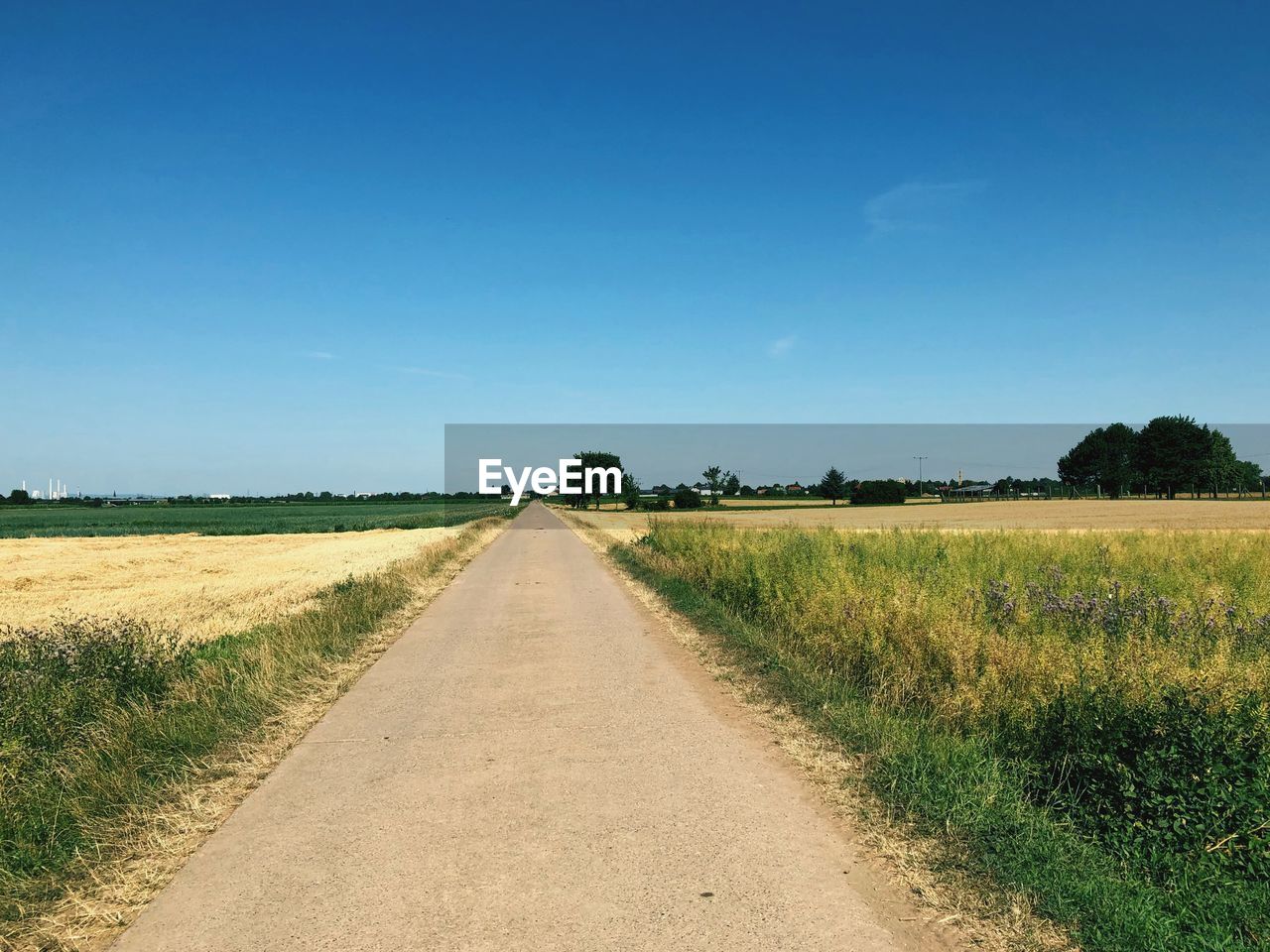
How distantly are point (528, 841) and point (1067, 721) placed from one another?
3.87 meters

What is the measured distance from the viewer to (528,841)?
432 centimetres

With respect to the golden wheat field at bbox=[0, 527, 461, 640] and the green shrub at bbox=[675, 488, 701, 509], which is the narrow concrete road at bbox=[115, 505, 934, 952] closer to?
the golden wheat field at bbox=[0, 527, 461, 640]

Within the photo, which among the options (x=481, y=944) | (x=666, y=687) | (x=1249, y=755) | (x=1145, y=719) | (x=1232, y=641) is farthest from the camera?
(x=666, y=687)

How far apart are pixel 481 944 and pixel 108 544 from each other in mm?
52821

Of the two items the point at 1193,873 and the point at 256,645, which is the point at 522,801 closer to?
the point at 1193,873

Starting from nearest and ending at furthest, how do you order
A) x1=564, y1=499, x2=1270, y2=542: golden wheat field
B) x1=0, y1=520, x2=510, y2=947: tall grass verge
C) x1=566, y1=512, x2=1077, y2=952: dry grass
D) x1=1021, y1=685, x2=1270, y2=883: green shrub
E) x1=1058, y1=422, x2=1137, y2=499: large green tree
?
x1=566, y1=512, x2=1077, y2=952: dry grass → x1=1021, y1=685, x2=1270, y2=883: green shrub → x1=0, y1=520, x2=510, y2=947: tall grass verge → x1=564, y1=499, x2=1270, y2=542: golden wheat field → x1=1058, y1=422, x2=1137, y2=499: large green tree

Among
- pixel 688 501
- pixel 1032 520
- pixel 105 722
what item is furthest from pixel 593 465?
pixel 105 722

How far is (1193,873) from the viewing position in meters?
3.78

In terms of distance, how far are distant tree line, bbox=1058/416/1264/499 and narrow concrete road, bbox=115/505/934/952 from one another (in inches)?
5705

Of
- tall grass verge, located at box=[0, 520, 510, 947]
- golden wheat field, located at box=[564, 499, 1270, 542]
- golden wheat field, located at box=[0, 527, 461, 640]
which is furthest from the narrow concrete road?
golden wheat field, located at box=[564, 499, 1270, 542]

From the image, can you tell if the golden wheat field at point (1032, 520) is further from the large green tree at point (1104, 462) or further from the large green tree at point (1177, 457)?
the large green tree at point (1104, 462)

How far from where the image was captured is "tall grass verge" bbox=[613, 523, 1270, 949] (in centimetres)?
371

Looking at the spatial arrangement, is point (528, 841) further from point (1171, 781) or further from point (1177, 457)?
point (1177, 457)

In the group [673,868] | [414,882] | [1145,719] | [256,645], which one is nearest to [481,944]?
[414,882]
